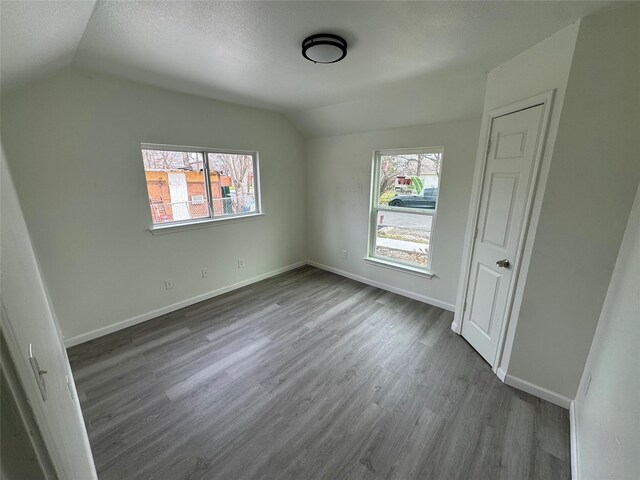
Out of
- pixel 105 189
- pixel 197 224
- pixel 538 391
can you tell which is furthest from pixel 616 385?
pixel 105 189

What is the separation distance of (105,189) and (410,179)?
3237 mm

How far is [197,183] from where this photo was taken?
3117 mm

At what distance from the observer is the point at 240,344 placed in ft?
8.25

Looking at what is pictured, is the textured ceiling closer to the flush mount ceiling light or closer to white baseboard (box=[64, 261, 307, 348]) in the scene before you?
the flush mount ceiling light

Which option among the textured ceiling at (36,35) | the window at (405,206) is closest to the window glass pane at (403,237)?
the window at (405,206)

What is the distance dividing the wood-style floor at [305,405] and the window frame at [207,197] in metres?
1.03

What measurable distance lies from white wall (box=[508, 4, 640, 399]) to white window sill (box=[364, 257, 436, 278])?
1367 millimetres

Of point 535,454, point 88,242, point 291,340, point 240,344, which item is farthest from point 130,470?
point 535,454

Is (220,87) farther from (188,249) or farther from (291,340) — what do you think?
(291,340)

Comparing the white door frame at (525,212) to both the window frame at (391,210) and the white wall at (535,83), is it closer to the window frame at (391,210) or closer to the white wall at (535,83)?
the white wall at (535,83)

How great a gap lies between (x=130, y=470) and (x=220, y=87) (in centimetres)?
300

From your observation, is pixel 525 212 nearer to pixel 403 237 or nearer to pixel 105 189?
pixel 403 237

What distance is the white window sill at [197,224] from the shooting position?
9.20 feet

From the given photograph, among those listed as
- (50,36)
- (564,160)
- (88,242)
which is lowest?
(88,242)
